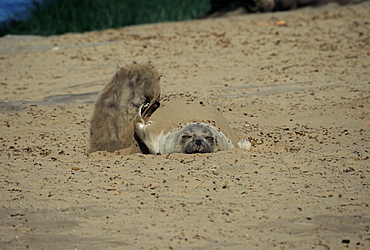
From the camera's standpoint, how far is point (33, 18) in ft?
49.8

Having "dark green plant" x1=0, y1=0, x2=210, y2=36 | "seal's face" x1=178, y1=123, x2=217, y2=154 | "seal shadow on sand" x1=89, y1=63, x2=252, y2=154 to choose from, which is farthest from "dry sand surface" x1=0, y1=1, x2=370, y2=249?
"dark green plant" x1=0, y1=0, x2=210, y2=36

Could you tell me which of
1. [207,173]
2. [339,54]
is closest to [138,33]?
[339,54]

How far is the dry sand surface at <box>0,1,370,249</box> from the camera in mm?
4223

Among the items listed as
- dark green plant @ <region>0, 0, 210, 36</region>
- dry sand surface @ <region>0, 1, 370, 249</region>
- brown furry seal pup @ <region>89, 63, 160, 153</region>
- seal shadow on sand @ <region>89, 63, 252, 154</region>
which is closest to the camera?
dry sand surface @ <region>0, 1, 370, 249</region>

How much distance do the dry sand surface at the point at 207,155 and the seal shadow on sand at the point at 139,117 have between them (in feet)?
0.75

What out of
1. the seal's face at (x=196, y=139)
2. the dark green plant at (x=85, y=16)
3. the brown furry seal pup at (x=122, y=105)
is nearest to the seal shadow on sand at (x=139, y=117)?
the brown furry seal pup at (x=122, y=105)

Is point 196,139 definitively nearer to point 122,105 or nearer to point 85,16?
point 122,105

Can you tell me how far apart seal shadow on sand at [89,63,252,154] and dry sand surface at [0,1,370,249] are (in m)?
0.23

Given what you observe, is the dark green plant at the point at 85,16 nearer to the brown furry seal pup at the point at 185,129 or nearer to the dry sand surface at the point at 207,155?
Answer: the dry sand surface at the point at 207,155

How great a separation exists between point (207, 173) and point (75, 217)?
4.63ft

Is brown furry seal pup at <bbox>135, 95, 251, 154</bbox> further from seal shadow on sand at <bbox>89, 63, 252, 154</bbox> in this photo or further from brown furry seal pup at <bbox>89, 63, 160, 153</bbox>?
brown furry seal pup at <bbox>89, 63, 160, 153</bbox>

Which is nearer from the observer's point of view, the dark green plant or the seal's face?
the seal's face

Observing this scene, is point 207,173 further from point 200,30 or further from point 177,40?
point 200,30

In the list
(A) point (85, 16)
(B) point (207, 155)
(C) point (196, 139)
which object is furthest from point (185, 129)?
(A) point (85, 16)
